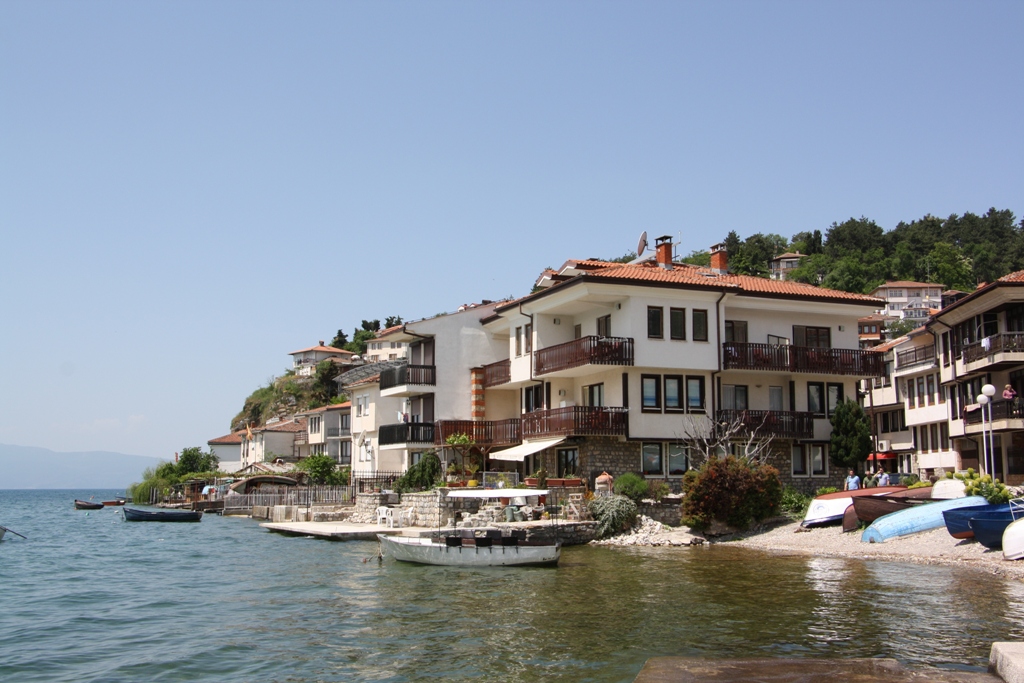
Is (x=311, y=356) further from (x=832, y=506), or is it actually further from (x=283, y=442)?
(x=832, y=506)

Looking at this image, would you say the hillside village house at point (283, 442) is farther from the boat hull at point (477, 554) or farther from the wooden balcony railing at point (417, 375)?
the boat hull at point (477, 554)

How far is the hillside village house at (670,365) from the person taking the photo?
121 feet

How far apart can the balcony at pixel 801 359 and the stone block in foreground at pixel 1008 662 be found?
28290 millimetres

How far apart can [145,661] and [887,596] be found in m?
15.2

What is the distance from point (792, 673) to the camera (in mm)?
10930

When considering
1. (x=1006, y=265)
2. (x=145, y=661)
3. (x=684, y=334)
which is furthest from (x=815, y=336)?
(x=1006, y=265)

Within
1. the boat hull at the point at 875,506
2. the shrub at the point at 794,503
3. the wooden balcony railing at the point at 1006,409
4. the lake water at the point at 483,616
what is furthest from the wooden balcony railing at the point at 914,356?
the lake water at the point at 483,616

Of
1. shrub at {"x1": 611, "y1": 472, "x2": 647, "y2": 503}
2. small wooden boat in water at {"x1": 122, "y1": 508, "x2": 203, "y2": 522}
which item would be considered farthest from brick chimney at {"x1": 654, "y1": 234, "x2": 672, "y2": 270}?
small wooden boat in water at {"x1": 122, "y1": 508, "x2": 203, "y2": 522}

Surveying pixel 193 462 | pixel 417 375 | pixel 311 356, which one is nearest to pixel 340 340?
pixel 311 356

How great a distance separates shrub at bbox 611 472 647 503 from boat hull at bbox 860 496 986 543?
8224mm

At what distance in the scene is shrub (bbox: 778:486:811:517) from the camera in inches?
1415

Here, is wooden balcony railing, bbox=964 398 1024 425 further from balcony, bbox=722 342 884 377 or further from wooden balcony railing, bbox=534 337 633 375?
wooden balcony railing, bbox=534 337 633 375

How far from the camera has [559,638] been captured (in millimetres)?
17266

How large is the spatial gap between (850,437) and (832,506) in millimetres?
6767
